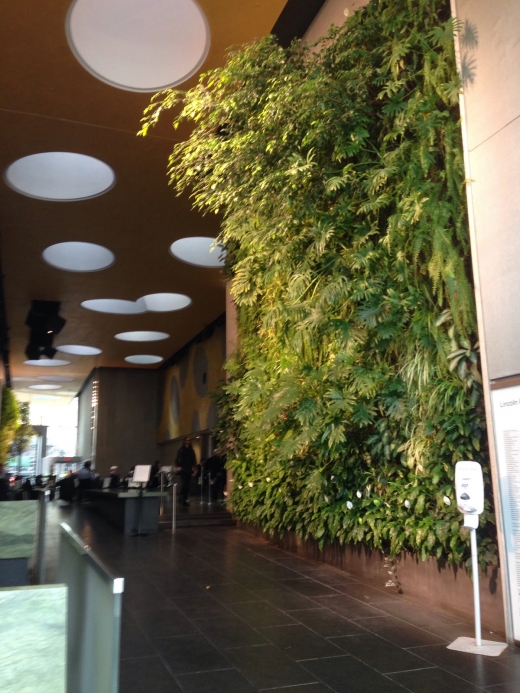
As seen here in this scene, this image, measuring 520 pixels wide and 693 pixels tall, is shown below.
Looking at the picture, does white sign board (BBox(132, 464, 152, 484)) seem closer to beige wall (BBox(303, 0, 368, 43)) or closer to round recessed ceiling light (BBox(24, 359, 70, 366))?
beige wall (BBox(303, 0, 368, 43))

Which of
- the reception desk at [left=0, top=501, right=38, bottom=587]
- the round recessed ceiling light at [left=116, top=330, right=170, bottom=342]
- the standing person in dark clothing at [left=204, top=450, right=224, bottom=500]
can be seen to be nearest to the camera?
the reception desk at [left=0, top=501, right=38, bottom=587]

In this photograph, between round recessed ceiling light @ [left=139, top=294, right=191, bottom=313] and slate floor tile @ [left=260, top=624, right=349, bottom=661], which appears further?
round recessed ceiling light @ [left=139, top=294, right=191, bottom=313]

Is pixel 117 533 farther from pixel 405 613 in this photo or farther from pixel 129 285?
pixel 129 285

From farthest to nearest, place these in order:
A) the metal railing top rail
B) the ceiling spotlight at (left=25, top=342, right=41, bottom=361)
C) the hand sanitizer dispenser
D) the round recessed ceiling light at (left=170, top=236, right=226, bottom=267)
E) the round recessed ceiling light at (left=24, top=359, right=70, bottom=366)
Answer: the round recessed ceiling light at (left=24, top=359, right=70, bottom=366)
the ceiling spotlight at (left=25, top=342, right=41, bottom=361)
the round recessed ceiling light at (left=170, top=236, right=226, bottom=267)
the hand sanitizer dispenser
the metal railing top rail

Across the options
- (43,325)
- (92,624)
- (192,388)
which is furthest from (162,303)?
(92,624)

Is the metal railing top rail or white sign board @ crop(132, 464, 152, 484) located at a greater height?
white sign board @ crop(132, 464, 152, 484)

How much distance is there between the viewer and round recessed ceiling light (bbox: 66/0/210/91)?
25.6 feet

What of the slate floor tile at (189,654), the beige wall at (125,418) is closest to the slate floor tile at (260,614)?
the slate floor tile at (189,654)

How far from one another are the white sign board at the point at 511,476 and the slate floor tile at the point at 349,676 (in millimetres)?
1148

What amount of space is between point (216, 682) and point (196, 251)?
1234 cm

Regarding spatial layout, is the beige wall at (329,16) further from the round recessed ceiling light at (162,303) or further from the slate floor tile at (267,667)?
the round recessed ceiling light at (162,303)

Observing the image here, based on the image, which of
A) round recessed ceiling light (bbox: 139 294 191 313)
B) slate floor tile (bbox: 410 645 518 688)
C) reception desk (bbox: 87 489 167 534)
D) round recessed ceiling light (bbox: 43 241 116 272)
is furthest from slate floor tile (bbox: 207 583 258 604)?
round recessed ceiling light (bbox: 139 294 191 313)

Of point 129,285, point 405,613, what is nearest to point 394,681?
point 405,613

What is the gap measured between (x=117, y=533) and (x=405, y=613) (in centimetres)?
658
